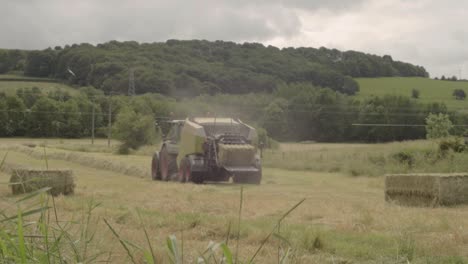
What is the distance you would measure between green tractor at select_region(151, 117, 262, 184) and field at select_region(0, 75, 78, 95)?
2217 inches

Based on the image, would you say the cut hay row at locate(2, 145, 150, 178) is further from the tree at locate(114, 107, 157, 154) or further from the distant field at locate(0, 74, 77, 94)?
the distant field at locate(0, 74, 77, 94)

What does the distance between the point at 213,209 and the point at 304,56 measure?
7937 centimetres

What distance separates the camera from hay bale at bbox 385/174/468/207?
50.4ft

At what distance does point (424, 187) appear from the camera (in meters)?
15.7

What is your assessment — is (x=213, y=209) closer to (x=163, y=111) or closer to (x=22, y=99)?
(x=163, y=111)

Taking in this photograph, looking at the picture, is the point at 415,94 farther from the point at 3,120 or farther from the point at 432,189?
the point at 432,189

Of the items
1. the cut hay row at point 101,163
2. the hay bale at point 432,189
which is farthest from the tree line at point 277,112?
the hay bale at point 432,189

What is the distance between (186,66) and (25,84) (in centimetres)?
1846

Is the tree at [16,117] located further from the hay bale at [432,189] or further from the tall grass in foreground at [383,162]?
the hay bale at [432,189]

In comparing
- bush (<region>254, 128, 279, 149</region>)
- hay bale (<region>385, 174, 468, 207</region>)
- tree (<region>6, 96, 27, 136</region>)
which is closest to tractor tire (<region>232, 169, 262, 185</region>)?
hay bale (<region>385, 174, 468, 207</region>)

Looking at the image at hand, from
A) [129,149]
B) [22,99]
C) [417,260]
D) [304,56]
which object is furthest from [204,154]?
[304,56]

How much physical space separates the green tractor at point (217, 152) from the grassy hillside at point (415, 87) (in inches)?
2228

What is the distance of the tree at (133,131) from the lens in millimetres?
53425

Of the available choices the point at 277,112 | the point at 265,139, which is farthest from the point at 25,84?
the point at 265,139
